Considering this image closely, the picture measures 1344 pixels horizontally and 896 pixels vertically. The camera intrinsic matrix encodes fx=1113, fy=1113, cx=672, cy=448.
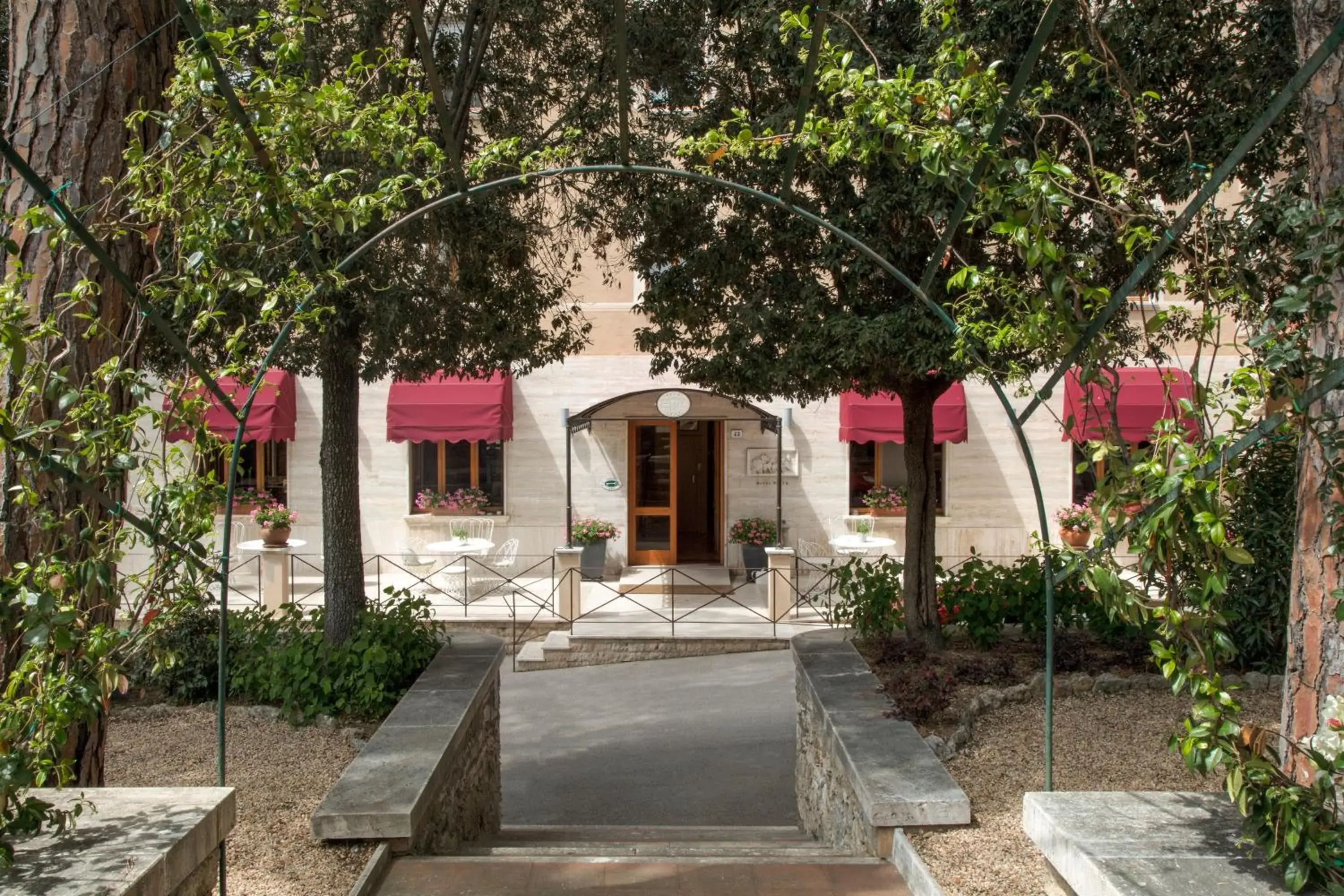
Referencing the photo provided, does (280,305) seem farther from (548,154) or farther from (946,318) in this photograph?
(946,318)

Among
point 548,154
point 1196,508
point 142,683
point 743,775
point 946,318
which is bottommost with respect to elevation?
point 743,775

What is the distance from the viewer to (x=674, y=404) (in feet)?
50.6

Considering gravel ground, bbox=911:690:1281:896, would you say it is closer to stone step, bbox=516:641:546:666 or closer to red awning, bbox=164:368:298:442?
stone step, bbox=516:641:546:666

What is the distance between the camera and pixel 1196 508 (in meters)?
3.13

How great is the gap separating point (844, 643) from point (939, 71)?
498cm

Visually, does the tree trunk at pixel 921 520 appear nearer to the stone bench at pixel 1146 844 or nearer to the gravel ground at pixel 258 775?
the gravel ground at pixel 258 775

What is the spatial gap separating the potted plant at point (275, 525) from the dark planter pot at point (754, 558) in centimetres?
648

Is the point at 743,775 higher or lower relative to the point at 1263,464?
lower

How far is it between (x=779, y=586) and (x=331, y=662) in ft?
23.0

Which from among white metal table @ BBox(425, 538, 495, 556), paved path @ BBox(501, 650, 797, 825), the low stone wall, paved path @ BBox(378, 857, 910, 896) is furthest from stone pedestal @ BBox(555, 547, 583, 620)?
paved path @ BBox(378, 857, 910, 896)

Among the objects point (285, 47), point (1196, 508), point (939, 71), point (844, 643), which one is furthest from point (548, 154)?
point (844, 643)

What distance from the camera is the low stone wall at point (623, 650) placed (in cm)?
1276

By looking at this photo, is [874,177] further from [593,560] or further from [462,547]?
[593,560]

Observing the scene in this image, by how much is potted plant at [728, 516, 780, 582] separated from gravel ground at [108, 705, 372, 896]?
363 inches
